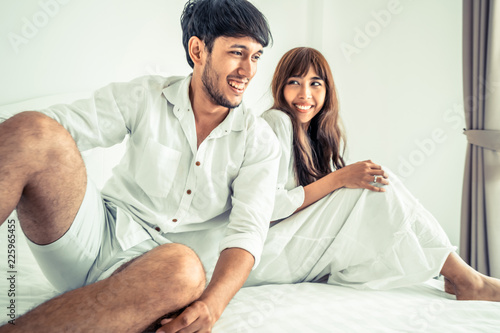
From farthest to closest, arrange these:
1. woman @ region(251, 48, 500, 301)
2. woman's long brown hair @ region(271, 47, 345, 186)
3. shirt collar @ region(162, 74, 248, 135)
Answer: woman's long brown hair @ region(271, 47, 345, 186) → woman @ region(251, 48, 500, 301) → shirt collar @ region(162, 74, 248, 135)

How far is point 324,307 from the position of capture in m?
1.16

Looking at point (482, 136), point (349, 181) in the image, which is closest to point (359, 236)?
point (349, 181)

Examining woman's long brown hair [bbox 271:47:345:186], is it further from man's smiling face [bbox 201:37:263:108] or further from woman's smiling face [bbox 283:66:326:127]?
man's smiling face [bbox 201:37:263:108]

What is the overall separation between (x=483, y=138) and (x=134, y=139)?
1.63 meters

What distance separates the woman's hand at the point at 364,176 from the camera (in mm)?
1459

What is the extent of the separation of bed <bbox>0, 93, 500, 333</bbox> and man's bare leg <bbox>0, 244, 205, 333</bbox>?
123mm

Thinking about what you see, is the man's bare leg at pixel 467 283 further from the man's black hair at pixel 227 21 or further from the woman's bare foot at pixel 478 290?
the man's black hair at pixel 227 21

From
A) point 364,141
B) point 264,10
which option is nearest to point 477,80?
point 364,141

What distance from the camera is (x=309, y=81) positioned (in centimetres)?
Result: 183

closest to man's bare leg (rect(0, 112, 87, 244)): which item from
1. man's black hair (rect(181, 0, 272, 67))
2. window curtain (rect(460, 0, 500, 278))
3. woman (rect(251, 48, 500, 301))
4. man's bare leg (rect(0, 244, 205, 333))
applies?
man's bare leg (rect(0, 244, 205, 333))

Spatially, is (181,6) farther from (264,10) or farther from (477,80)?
(477,80)

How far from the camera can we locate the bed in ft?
3.36

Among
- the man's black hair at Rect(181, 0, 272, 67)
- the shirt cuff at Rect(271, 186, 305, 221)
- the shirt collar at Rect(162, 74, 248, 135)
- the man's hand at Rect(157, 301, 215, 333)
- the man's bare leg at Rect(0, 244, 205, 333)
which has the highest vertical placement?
the man's black hair at Rect(181, 0, 272, 67)

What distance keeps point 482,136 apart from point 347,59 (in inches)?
56.3
